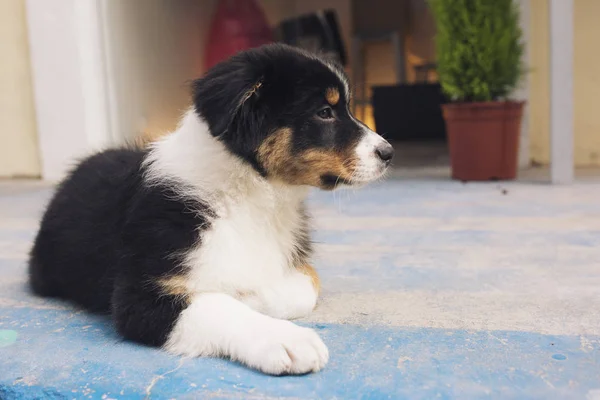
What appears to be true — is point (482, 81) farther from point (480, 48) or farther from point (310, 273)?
point (310, 273)

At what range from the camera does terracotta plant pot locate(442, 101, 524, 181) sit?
4.94 metres

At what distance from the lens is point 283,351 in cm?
150

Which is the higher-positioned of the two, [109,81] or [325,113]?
[109,81]

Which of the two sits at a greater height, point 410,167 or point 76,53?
point 76,53

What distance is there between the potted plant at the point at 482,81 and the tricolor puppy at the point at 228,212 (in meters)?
3.18

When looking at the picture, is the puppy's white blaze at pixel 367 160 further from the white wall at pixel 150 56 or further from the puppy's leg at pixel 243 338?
the white wall at pixel 150 56

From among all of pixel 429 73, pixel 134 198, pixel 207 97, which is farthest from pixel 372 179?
pixel 429 73

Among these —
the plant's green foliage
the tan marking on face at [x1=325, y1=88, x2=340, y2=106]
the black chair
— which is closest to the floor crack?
the tan marking on face at [x1=325, y1=88, x2=340, y2=106]

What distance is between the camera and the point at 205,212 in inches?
71.6

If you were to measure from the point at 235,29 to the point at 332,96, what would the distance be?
637 centimetres

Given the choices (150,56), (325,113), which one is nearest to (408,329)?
→ (325,113)

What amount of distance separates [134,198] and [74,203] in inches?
16.5

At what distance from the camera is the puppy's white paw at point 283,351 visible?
149 centimetres

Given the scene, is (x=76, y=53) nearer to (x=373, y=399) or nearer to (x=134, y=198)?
(x=134, y=198)
